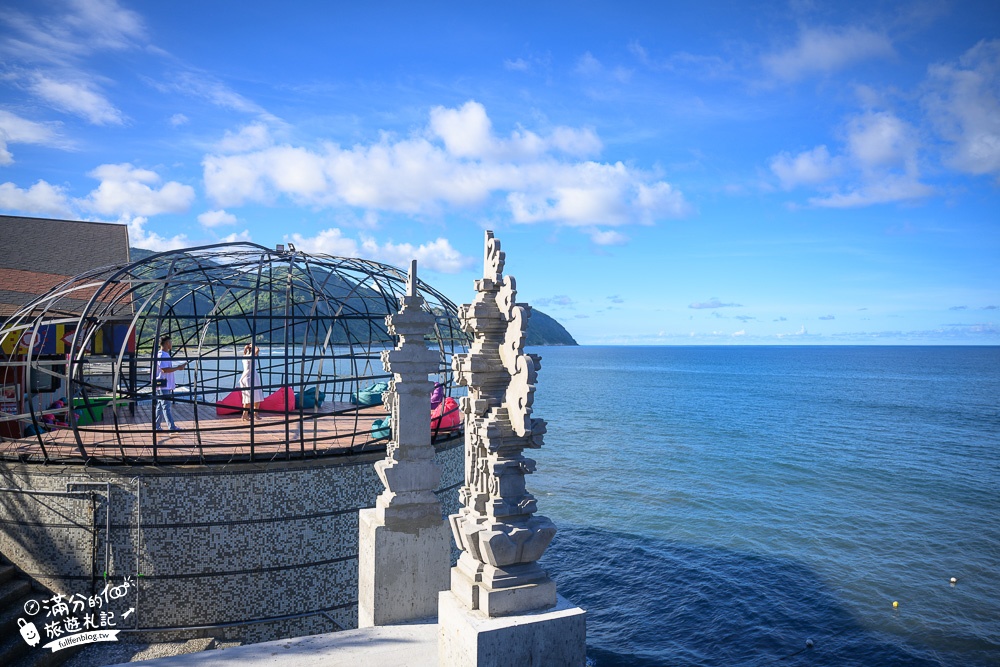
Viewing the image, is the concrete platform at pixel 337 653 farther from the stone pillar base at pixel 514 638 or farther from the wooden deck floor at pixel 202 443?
the wooden deck floor at pixel 202 443

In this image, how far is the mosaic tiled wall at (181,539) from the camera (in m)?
11.7

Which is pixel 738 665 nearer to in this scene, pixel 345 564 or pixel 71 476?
pixel 345 564

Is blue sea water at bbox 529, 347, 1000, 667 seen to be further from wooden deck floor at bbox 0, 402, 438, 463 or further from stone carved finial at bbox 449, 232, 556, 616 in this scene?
stone carved finial at bbox 449, 232, 556, 616

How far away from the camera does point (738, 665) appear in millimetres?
15562

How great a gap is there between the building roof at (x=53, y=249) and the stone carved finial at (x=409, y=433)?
18.3 m

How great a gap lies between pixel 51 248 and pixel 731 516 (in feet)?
96.6

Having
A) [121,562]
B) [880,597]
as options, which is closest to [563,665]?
[121,562]

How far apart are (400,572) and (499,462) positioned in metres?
3.01

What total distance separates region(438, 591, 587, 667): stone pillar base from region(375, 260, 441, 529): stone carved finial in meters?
2.28

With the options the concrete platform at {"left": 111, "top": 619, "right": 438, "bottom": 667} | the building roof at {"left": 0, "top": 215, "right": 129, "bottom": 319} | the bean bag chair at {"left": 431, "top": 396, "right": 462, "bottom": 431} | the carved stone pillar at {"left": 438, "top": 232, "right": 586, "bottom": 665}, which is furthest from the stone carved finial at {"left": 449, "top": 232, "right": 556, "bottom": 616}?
the building roof at {"left": 0, "top": 215, "right": 129, "bottom": 319}

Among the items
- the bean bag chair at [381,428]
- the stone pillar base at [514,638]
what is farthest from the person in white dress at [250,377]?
the stone pillar base at [514,638]

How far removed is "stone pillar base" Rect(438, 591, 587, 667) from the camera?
503 cm

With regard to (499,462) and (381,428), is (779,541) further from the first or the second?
(499,462)

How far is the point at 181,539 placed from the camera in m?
11.7
